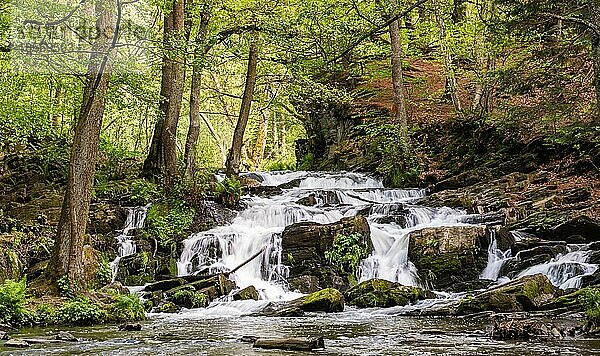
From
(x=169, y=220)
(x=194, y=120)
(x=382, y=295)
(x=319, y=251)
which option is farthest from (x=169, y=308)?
(x=194, y=120)

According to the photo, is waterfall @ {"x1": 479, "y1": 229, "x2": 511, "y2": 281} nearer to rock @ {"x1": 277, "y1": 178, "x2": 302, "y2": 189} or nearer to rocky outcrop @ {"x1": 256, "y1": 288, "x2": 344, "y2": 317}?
rocky outcrop @ {"x1": 256, "y1": 288, "x2": 344, "y2": 317}

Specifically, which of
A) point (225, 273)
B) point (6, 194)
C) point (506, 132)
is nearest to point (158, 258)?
point (225, 273)

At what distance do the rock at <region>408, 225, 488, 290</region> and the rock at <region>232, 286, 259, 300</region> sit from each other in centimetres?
383

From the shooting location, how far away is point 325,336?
8141mm

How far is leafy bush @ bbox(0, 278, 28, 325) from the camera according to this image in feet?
30.4

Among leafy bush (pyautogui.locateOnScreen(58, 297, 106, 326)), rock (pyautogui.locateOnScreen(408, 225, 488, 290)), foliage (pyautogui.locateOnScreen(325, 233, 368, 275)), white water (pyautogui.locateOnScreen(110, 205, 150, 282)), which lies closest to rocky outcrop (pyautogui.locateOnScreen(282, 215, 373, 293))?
foliage (pyautogui.locateOnScreen(325, 233, 368, 275))

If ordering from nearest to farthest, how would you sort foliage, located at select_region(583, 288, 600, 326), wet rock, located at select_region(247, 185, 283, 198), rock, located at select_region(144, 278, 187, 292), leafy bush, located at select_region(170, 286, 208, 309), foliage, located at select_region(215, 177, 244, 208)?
foliage, located at select_region(583, 288, 600, 326)
leafy bush, located at select_region(170, 286, 208, 309)
rock, located at select_region(144, 278, 187, 292)
foliage, located at select_region(215, 177, 244, 208)
wet rock, located at select_region(247, 185, 283, 198)

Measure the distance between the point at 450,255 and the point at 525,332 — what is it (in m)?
6.75

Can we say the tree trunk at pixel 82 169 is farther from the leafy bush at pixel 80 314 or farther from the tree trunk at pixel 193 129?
the tree trunk at pixel 193 129

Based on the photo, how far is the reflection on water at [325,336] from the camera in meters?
6.64

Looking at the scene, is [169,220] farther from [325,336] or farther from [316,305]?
[325,336]

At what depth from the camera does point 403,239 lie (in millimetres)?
15172

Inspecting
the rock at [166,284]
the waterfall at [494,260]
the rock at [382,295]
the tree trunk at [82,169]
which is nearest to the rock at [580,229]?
the waterfall at [494,260]

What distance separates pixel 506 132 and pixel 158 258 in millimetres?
12485
